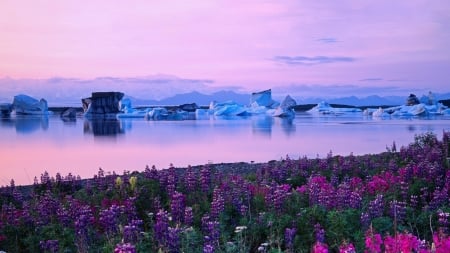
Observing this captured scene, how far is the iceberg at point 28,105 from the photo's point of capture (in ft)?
358

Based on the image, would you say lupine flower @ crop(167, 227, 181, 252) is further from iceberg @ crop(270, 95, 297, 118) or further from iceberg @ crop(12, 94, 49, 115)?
iceberg @ crop(12, 94, 49, 115)

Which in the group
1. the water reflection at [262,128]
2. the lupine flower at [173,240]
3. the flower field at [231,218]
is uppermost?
the lupine flower at [173,240]

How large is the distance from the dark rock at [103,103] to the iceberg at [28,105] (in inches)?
541

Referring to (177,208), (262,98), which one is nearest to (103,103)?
(262,98)

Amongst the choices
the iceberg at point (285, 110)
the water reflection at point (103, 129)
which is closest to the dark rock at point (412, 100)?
the iceberg at point (285, 110)

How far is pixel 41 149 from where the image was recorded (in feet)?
112

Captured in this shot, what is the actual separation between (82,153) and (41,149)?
4.47 metres

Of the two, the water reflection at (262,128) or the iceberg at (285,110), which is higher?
the iceberg at (285,110)

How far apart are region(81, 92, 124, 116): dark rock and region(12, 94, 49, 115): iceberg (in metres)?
13.7

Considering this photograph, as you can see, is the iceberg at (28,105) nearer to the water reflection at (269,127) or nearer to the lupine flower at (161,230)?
the water reflection at (269,127)

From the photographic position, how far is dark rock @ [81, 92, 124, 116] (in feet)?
327

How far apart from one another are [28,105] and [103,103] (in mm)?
20721

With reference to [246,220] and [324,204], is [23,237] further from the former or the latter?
[324,204]

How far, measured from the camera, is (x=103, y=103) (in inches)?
3996
